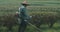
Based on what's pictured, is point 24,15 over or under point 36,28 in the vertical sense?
over

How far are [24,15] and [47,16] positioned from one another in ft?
5.98

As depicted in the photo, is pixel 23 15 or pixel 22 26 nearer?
pixel 23 15

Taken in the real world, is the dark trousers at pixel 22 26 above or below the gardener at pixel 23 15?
below

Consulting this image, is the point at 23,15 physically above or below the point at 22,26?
above

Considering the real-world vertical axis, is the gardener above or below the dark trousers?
above

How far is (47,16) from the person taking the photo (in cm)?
1009

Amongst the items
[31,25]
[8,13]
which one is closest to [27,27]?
[31,25]

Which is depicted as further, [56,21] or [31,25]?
[56,21]

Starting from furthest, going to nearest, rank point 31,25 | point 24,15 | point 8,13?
1. point 8,13
2. point 31,25
3. point 24,15

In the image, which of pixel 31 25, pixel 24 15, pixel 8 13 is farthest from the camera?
pixel 8 13

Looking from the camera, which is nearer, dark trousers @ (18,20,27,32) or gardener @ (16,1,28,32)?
gardener @ (16,1,28,32)

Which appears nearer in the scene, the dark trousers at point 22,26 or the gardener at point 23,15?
the gardener at point 23,15

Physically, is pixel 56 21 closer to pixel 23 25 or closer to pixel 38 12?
pixel 38 12

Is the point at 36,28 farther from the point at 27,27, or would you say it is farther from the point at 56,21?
the point at 56,21
